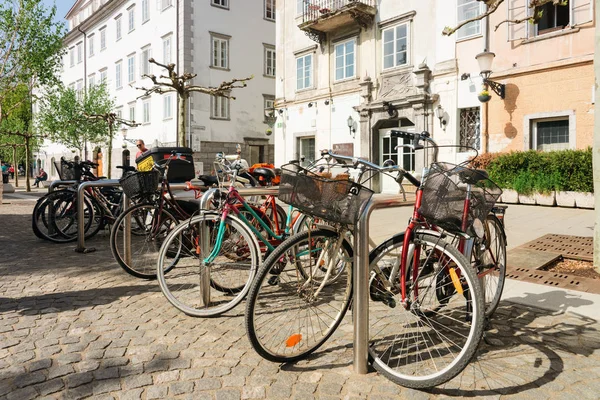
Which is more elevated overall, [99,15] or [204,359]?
[99,15]

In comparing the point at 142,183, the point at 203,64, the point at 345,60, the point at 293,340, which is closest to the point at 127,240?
the point at 142,183

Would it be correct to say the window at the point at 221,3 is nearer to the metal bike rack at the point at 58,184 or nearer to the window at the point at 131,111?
the window at the point at 131,111

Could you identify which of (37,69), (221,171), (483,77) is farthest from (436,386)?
(37,69)

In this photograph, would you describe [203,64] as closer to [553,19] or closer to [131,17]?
[131,17]

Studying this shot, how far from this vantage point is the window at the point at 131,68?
30.0 m

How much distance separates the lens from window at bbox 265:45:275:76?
28.1 m

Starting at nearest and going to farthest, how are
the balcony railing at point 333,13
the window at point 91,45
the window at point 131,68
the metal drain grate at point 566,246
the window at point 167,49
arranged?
the metal drain grate at point 566,246, the balcony railing at point 333,13, the window at point 167,49, the window at point 131,68, the window at point 91,45

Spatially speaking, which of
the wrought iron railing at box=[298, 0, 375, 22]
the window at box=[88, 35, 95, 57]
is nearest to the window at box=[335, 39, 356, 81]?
the wrought iron railing at box=[298, 0, 375, 22]

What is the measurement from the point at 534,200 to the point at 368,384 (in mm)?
10912

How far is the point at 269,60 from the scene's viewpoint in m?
28.2

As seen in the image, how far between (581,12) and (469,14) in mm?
3096

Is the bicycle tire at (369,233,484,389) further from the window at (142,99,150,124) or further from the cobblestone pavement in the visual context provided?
the window at (142,99,150,124)

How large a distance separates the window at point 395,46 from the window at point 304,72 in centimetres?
396

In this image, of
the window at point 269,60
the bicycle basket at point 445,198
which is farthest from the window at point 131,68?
the bicycle basket at point 445,198
